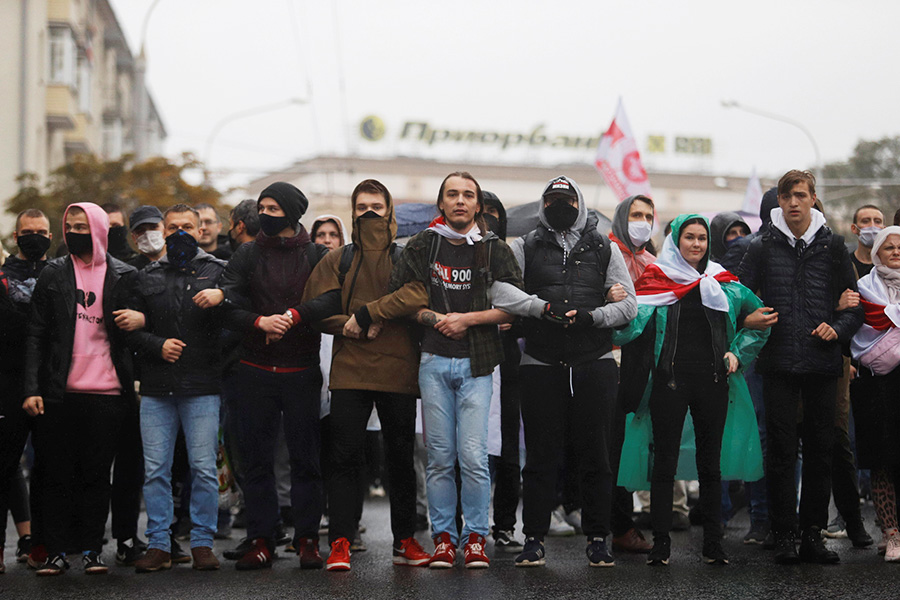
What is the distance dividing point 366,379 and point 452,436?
0.63m

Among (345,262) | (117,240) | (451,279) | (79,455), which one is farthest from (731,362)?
(117,240)

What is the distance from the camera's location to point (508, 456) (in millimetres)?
8195

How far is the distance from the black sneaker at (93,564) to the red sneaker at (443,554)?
1.98m

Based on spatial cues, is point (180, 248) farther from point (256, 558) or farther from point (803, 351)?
point (803, 351)

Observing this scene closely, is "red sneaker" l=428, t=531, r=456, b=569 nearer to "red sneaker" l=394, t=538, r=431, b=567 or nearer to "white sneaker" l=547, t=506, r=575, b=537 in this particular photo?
"red sneaker" l=394, t=538, r=431, b=567

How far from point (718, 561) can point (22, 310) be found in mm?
4624

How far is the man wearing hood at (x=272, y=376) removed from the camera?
7.14 metres

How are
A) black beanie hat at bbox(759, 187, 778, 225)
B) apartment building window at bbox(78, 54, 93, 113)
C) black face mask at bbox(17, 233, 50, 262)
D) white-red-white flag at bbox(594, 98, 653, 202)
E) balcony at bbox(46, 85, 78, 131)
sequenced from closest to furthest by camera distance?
black face mask at bbox(17, 233, 50, 262)
black beanie hat at bbox(759, 187, 778, 225)
white-red-white flag at bbox(594, 98, 653, 202)
balcony at bbox(46, 85, 78, 131)
apartment building window at bbox(78, 54, 93, 113)

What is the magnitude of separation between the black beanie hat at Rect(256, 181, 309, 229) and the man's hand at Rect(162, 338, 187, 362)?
1.03 meters

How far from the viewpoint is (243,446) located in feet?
23.8

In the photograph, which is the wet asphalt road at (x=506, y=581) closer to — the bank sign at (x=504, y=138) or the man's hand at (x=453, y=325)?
the man's hand at (x=453, y=325)

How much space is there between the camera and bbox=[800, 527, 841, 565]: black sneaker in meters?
7.12

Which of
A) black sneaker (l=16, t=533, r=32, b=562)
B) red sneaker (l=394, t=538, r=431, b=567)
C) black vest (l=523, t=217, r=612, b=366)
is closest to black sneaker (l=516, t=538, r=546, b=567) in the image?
red sneaker (l=394, t=538, r=431, b=567)

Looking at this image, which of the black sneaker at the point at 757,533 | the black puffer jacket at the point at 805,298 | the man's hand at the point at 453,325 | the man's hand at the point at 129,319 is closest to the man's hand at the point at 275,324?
the man's hand at the point at 129,319
